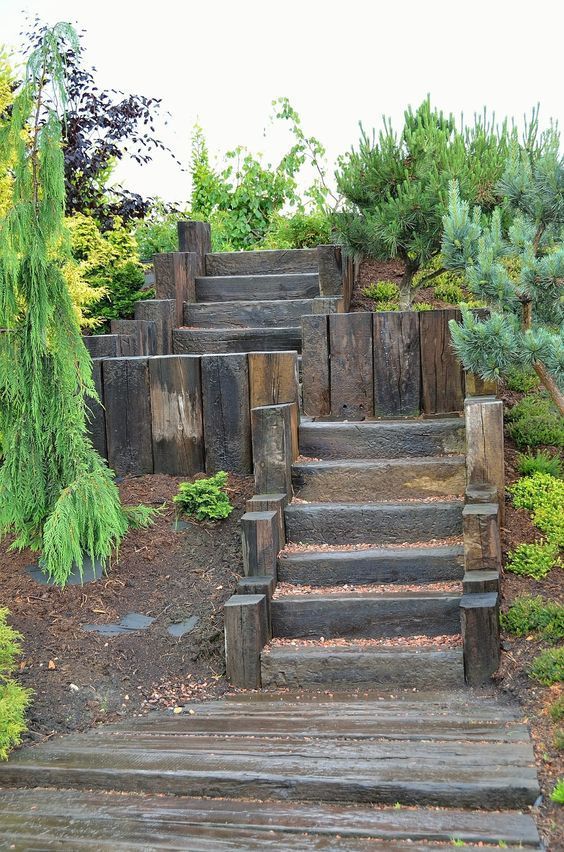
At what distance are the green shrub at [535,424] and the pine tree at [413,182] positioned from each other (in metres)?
1.86

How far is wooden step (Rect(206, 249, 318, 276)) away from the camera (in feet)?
34.0

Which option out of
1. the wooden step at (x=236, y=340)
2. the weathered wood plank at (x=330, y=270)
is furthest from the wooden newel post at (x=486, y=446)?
the weathered wood plank at (x=330, y=270)

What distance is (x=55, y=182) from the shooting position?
20.1ft

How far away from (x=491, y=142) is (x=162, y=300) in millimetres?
3514

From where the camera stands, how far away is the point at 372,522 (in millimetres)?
6395

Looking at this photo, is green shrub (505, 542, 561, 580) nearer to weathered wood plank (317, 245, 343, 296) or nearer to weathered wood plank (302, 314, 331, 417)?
weathered wood plank (302, 314, 331, 417)

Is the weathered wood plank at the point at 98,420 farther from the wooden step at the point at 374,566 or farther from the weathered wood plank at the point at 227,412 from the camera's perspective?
the wooden step at the point at 374,566

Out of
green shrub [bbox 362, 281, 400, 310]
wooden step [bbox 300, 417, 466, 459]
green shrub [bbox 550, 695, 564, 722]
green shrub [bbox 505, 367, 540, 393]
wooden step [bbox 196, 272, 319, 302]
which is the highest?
wooden step [bbox 196, 272, 319, 302]

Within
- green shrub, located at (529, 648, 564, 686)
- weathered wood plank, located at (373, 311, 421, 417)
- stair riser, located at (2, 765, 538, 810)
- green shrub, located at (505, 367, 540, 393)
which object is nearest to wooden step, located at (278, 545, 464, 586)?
green shrub, located at (529, 648, 564, 686)

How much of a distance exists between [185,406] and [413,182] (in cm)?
322

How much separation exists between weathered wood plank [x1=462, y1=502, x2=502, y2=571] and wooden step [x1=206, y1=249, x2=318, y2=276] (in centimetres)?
518

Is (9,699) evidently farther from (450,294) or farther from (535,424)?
(450,294)

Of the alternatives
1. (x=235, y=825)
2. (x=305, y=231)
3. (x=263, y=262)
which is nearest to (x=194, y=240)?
(x=263, y=262)

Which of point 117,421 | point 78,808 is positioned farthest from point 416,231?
point 78,808
